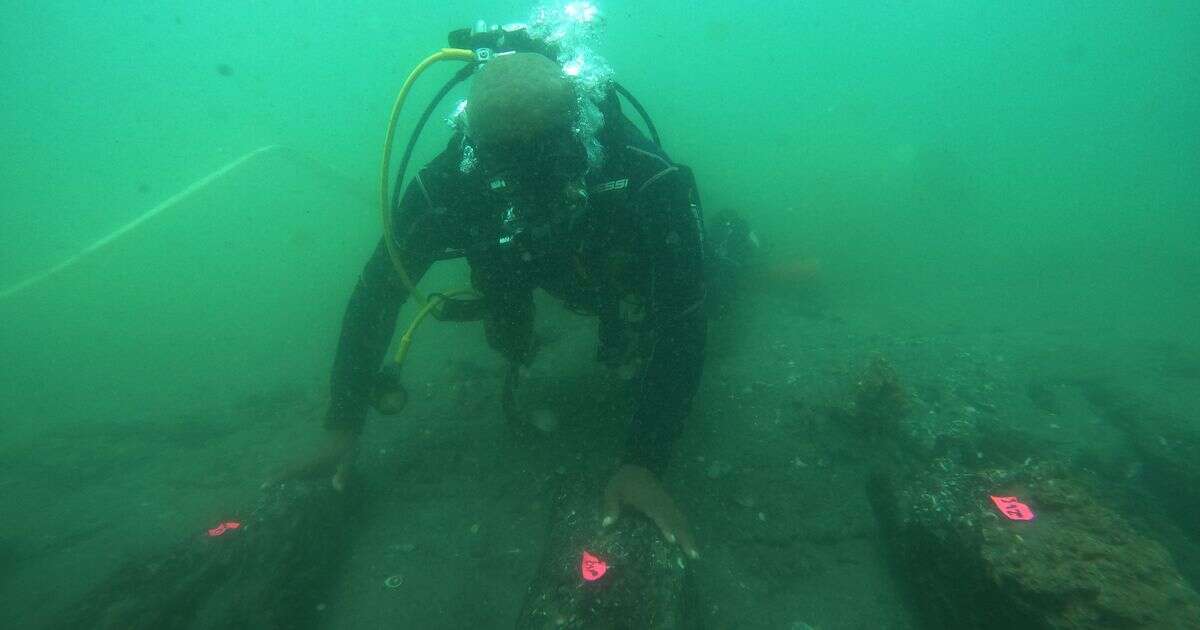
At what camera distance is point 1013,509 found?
2.55m

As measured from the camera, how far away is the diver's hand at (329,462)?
3182 mm

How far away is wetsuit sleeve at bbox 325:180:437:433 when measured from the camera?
3295 mm

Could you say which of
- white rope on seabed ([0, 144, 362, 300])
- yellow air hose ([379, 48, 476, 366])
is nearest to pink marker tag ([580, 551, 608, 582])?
yellow air hose ([379, 48, 476, 366])

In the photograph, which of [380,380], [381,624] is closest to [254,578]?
[381,624]

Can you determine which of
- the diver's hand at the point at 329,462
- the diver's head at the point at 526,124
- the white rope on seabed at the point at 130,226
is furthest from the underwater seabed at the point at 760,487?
the white rope on seabed at the point at 130,226

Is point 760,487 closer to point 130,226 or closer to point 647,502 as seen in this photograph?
point 647,502

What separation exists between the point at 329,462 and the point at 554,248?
211cm

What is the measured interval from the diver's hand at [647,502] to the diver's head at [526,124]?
5.21ft

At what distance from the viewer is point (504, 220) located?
2598 millimetres

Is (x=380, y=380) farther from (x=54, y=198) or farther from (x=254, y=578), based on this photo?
(x=54, y=198)

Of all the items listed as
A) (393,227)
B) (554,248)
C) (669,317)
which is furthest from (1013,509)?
(393,227)

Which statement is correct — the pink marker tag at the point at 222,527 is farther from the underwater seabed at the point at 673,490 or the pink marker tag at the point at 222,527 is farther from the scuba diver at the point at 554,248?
the scuba diver at the point at 554,248

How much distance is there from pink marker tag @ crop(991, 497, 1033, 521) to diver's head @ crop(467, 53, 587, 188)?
9.13 feet

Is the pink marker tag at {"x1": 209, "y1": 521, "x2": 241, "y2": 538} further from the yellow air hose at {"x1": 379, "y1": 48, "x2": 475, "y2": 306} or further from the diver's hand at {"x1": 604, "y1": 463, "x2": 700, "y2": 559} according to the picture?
the diver's hand at {"x1": 604, "y1": 463, "x2": 700, "y2": 559}
